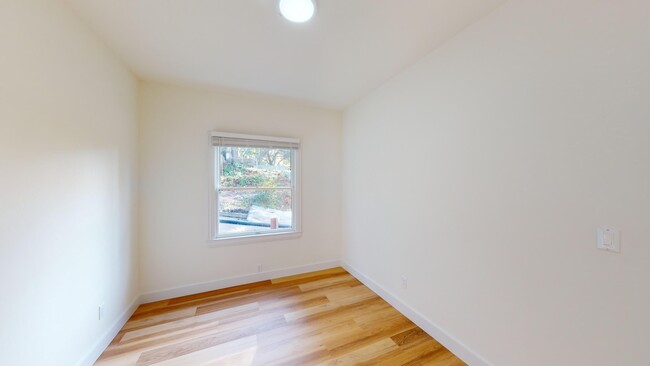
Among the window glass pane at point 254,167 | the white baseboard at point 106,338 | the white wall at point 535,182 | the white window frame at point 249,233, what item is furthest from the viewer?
the window glass pane at point 254,167

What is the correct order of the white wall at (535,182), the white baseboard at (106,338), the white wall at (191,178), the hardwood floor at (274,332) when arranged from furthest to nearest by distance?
the white wall at (191,178) < the hardwood floor at (274,332) < the white baseboard at (106,338) < the white wall at (535,182)

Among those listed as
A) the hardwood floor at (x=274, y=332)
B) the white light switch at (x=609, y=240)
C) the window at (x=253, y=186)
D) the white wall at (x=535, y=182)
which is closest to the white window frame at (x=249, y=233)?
the window at (x=253, y=186)

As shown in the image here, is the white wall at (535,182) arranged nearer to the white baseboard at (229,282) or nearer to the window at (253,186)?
the white baseboard at (229,282)

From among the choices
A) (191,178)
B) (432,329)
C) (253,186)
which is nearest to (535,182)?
(432,329)

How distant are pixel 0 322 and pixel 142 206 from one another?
1.56 m

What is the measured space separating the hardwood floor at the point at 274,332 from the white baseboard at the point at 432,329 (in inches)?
2.0

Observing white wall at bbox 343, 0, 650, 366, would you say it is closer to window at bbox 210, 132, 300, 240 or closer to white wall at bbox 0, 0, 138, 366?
window at bbox 210, 132, 300, 240

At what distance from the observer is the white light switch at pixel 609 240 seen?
102cm

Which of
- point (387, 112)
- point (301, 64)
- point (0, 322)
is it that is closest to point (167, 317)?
point (0, 322)

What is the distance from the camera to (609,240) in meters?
1.04

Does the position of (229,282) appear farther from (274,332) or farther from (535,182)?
(535,182)

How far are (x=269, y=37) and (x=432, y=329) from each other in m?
2.85

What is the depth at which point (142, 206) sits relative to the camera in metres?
2.43

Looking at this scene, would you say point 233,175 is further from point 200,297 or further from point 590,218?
point 590,218
